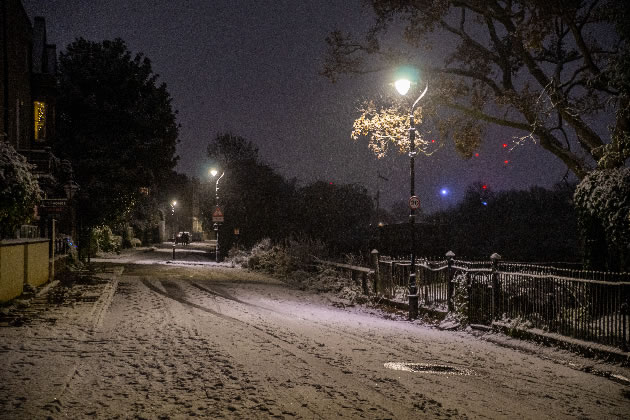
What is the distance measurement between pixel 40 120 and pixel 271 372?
27390 millimetres

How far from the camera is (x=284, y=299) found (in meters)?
17.4

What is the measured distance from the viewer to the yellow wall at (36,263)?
52.0 feet

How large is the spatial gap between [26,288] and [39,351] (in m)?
8.20

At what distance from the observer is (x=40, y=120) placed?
1157 inches

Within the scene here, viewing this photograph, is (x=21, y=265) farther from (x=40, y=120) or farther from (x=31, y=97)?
(x=40, y=120)

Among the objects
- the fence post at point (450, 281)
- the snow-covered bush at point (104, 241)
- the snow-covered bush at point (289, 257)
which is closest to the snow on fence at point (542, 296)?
the fence post at point (450, 281)

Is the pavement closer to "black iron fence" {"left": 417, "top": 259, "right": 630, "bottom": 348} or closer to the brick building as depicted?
"black iron fence" {"left": 417, "top": 259, "right": 630, "bottom": 348}

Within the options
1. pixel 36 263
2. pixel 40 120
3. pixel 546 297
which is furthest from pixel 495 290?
pixel 40 120

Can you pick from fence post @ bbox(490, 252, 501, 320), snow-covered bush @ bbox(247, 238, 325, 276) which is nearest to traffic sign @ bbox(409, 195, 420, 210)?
fence post @ bbox(490, 252, 501, 320)

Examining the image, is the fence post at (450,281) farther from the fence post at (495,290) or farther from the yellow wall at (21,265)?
the yellow wall at (21,265)

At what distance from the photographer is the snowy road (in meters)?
5.78

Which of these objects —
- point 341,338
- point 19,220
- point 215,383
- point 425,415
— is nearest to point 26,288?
point 19,220

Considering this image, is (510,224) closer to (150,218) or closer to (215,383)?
(150,218)

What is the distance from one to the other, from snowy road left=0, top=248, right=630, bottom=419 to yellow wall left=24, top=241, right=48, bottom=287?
13.0ft
